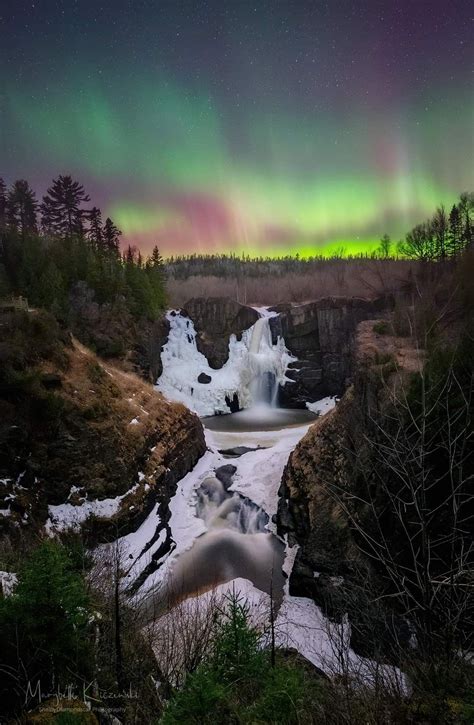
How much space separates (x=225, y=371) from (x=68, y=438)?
122ft

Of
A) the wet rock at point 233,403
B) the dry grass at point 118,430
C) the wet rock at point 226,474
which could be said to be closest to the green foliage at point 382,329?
the wet rock at point 226,474

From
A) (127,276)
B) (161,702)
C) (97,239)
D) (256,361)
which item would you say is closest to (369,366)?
(161,702)

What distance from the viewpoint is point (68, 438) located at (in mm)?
18859

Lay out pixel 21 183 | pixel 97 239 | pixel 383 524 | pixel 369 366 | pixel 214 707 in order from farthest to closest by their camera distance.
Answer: pixel 97 239, pixel 21 183, pixel 369 366, pixel 383 524, pixel 214 707

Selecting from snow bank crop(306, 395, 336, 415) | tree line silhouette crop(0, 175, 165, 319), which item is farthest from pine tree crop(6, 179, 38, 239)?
snow bank crop(306, 395, 336, 415)

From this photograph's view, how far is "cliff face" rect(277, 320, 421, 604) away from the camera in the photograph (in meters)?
15.2

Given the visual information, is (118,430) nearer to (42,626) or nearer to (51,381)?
(51,381)

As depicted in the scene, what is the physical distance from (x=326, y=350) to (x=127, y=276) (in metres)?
30.9

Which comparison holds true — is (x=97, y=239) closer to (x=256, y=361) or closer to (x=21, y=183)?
(x=21, y=183)

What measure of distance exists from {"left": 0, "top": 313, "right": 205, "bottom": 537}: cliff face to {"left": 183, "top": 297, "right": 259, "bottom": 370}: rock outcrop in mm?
34030

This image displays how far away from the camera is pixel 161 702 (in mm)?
6527

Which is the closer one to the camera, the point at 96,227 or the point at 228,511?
the point at 228,511

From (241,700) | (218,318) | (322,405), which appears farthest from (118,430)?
(218,318)

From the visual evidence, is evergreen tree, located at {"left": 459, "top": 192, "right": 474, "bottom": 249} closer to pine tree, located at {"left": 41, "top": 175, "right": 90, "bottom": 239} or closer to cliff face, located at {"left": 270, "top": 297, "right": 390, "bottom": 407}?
cliff face, located at {"left": 270, "top": 297, "right": 390, "bottom": 407}
